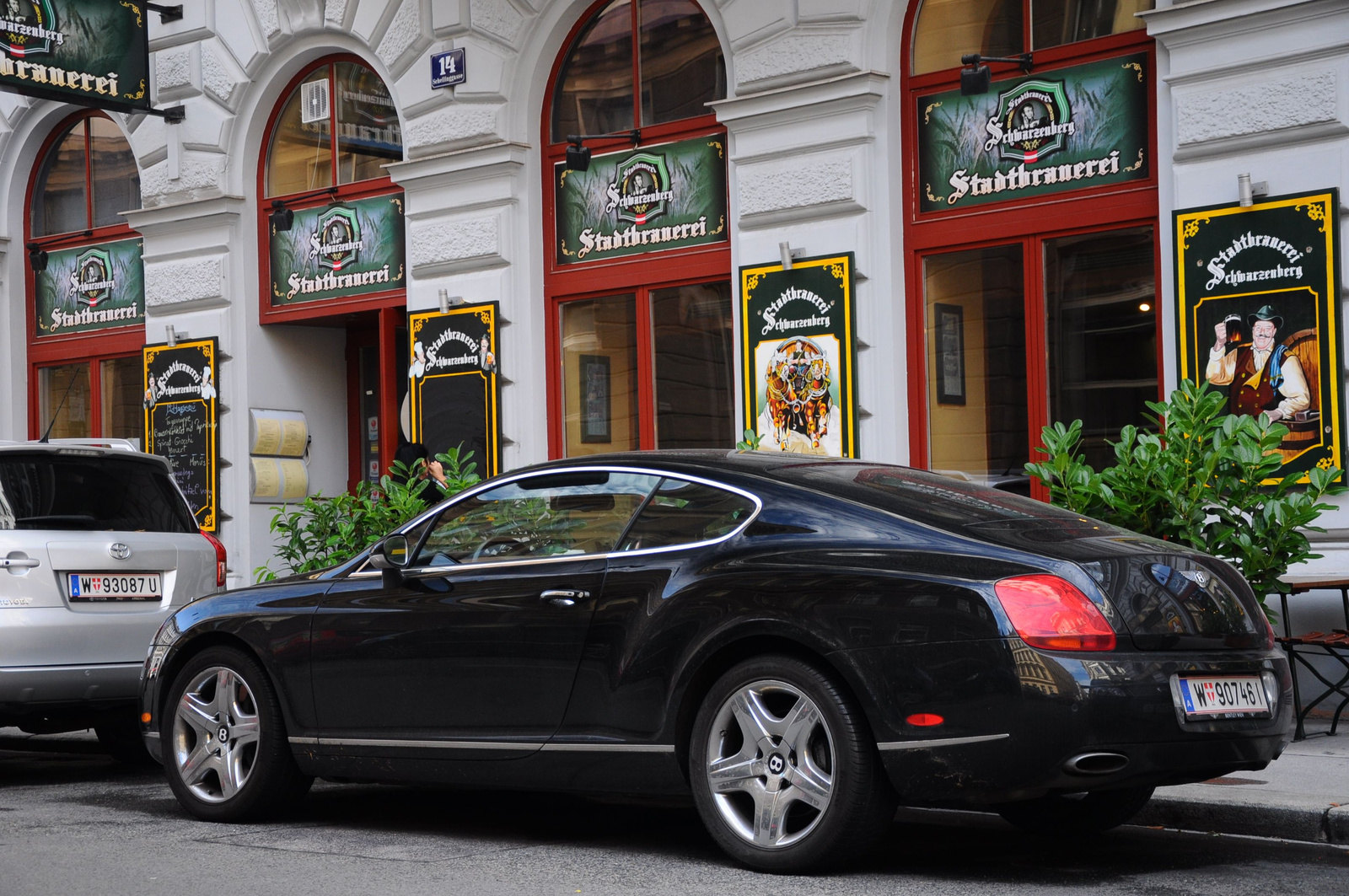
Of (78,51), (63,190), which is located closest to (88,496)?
(78,51)

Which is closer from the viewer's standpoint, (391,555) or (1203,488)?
(391,555)

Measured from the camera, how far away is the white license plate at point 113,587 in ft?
28.1

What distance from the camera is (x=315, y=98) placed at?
51.0 ft

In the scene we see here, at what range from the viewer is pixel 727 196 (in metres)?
12.7

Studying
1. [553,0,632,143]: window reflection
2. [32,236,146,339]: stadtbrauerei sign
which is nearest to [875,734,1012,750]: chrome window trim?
[553,0,632,143]: window reflection

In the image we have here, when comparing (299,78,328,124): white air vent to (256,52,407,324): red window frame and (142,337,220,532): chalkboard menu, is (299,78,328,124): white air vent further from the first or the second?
(142,337,220,532): chalkboard menu

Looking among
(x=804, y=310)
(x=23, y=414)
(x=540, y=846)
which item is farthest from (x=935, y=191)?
(x=23, y=414)

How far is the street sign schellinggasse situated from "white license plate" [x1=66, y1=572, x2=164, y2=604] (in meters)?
6.30

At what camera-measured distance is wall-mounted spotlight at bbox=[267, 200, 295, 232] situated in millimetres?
15617

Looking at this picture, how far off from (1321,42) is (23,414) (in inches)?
544

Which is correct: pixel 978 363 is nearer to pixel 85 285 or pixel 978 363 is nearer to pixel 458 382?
pixel 458 382

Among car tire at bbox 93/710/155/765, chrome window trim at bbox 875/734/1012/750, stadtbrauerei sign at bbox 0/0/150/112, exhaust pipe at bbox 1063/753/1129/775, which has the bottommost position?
car tire at bbox 93/710/155/765

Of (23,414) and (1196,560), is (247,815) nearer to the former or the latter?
(1196,560)

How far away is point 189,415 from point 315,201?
2.47m
